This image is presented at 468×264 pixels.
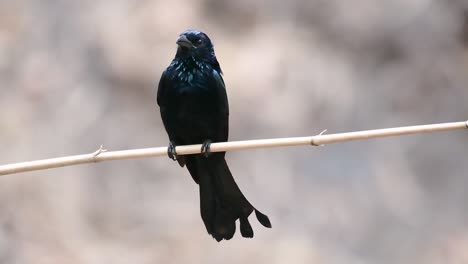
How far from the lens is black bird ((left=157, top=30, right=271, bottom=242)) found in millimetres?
2090

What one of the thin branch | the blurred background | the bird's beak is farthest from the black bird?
the blurred background

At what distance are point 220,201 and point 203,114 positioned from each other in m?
0.25

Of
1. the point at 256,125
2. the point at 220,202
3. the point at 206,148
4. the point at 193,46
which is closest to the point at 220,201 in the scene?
the point at 220,202

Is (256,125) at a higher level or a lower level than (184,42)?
lower

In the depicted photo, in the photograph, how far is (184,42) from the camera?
6.91 ft

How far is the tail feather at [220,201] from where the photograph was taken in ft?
6.77

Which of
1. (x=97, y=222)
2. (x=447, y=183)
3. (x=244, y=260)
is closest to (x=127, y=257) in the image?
(x=97, y=222)

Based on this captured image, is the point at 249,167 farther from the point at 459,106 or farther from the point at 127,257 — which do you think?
the point at 459,106

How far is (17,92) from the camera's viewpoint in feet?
9.96

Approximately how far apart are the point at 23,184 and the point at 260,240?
966 millimetres

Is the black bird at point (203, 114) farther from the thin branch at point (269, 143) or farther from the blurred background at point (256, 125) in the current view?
the blurred background at point (256, 125)

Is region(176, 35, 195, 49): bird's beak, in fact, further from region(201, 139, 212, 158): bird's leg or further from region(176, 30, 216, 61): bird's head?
region(201, 139, 212, 158): bird's leg

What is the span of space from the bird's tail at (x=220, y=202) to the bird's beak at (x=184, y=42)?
319 millimetres

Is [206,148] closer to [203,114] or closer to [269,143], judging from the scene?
[203,114]
